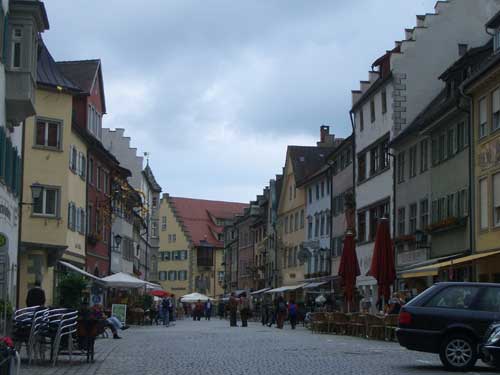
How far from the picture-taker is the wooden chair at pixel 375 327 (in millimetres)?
32938

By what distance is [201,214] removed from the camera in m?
150

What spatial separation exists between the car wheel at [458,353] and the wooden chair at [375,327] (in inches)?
547

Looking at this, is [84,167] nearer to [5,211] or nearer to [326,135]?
[5,211]

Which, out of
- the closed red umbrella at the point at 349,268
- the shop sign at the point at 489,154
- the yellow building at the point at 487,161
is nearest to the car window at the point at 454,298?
the yellow building at the point at 487,161

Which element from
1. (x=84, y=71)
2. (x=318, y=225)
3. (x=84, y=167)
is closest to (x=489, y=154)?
(x=84, y=167)

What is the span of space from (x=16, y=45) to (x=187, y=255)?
110m

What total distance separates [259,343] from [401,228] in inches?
845

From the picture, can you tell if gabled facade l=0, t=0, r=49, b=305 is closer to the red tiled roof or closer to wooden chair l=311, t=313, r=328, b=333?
wooden chair l=311, t=313, r=328, b=333

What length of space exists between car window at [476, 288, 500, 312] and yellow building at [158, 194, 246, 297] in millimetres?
116724

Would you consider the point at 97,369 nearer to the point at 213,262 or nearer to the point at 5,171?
the point at 5,171

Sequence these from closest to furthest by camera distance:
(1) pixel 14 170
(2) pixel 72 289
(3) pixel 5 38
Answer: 1. (3) pixel 5 38
2. (1) pixel 14 170
3. (2) pixel 72 289

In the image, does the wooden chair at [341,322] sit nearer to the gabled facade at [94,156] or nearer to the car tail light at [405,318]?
the gabled facade at [94,156]

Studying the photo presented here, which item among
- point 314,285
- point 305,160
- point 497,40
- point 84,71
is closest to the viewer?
point 497,40

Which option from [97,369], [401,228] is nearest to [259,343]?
[97,369]
